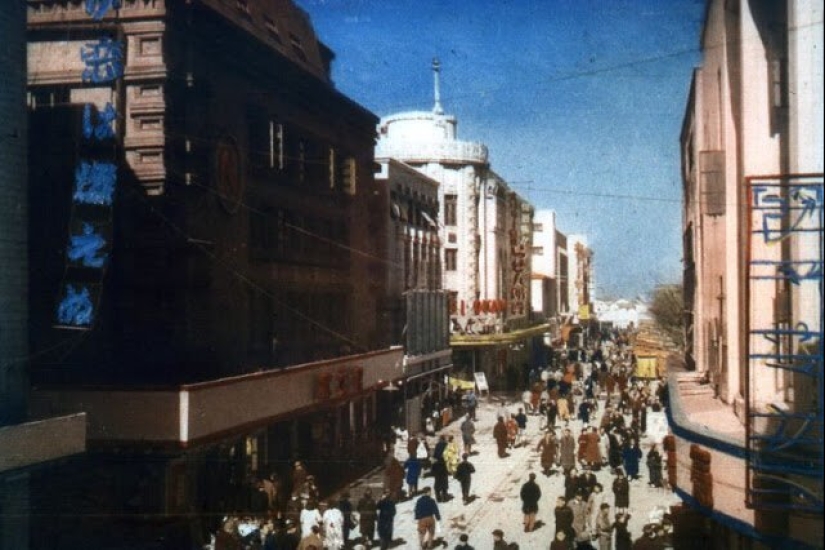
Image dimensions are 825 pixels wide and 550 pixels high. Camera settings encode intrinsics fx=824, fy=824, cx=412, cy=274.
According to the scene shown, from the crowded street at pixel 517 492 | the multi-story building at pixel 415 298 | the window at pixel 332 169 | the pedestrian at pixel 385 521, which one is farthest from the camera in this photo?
the multi-story building at pixel 415 298

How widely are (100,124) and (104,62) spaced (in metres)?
1.38

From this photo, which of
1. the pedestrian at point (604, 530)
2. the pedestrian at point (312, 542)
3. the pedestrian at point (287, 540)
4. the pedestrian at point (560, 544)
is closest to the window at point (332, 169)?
the pedestrian at point (287, 540)

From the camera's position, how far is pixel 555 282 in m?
71.9

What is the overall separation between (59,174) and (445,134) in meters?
16.1

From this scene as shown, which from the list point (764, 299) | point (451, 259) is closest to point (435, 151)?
point (451, 259)

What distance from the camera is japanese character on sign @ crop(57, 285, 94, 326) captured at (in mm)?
17109

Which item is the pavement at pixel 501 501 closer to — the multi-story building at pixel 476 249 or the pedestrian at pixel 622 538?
the pedestrian at pixel 622 538

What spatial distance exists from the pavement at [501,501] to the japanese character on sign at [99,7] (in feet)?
41.1

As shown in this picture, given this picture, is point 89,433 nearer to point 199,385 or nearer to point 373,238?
point 199,385

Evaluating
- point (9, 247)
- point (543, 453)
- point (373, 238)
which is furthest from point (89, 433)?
point (373, 238)

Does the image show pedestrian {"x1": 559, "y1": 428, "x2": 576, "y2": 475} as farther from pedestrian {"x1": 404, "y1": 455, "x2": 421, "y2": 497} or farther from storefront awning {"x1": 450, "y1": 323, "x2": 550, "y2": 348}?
storefront awning {"x1": 450, "y1": 323, "x2": 550, "y2": 348}

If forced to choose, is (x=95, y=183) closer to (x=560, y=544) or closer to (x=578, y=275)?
(x=560, y=544)

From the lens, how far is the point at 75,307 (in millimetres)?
17156

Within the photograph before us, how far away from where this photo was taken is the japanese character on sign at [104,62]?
57.6 ft
